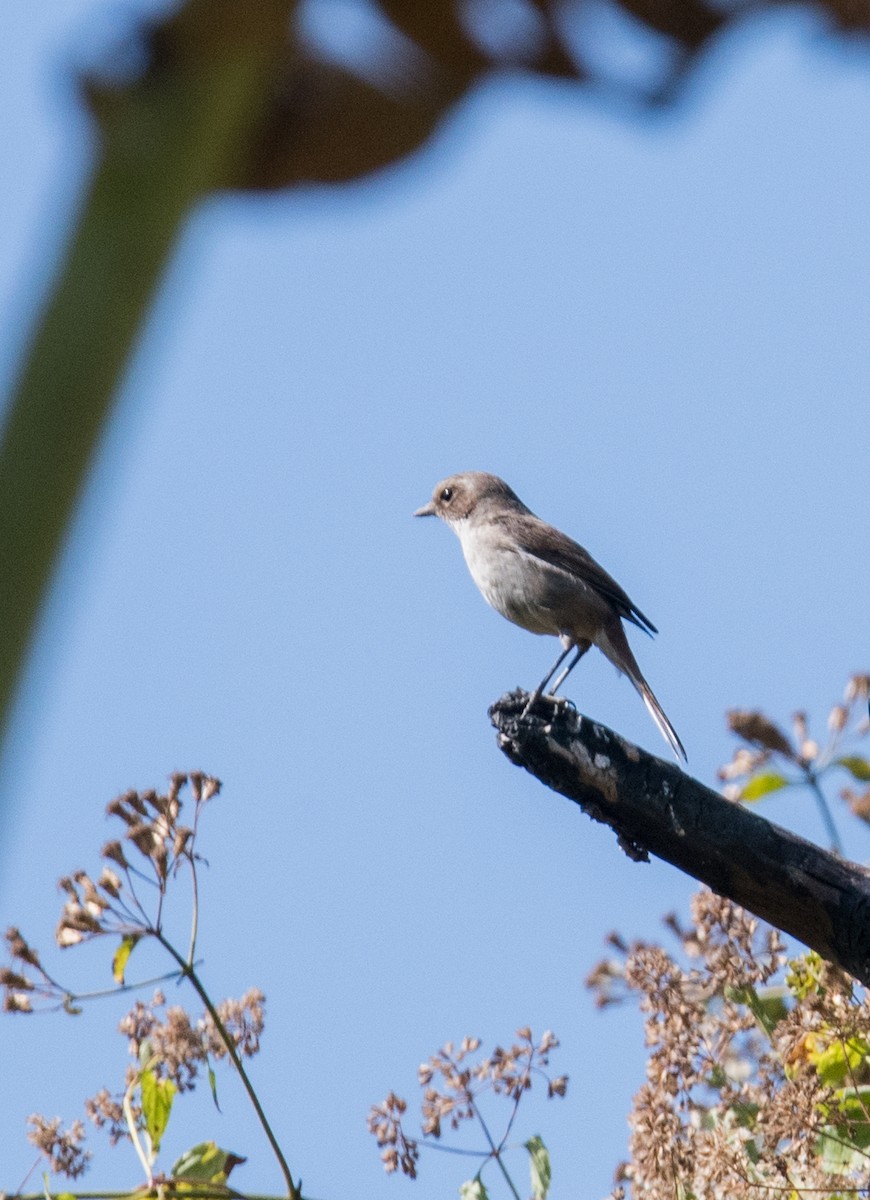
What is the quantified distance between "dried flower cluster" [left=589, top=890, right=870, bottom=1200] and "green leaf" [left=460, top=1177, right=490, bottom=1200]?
0.33m

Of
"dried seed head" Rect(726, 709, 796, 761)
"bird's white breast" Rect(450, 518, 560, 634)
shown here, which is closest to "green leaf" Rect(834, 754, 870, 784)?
"dried seed head" Rect(726, 709, 796, 761)

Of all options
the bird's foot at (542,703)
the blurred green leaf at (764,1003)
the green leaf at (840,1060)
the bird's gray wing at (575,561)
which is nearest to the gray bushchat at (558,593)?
the bird's gray wing at (575,561)

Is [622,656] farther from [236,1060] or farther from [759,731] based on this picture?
[236,1060]

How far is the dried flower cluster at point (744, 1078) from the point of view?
3211 millimetres

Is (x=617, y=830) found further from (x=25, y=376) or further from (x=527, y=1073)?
(x=25, y=376)

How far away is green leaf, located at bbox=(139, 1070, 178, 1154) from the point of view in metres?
3.21

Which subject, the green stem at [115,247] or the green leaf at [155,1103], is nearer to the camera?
the green stem at [115,247]

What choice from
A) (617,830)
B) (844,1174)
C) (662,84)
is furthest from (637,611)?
(662,84)

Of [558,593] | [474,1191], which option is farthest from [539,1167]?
[558,593]

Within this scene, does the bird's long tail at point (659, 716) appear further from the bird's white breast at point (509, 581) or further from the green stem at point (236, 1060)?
the green stem at point (236, 1060)

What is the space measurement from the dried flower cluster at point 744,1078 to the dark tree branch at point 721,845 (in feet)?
0.52

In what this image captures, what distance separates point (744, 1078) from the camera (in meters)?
3.81

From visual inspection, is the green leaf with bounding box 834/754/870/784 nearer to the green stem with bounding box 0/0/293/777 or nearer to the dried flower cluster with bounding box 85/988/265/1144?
the dried flower cluster with bounding box 85/988/265/1144

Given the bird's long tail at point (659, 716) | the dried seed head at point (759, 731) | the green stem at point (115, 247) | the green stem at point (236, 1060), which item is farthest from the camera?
the bird's long tail at point (659, 716)
